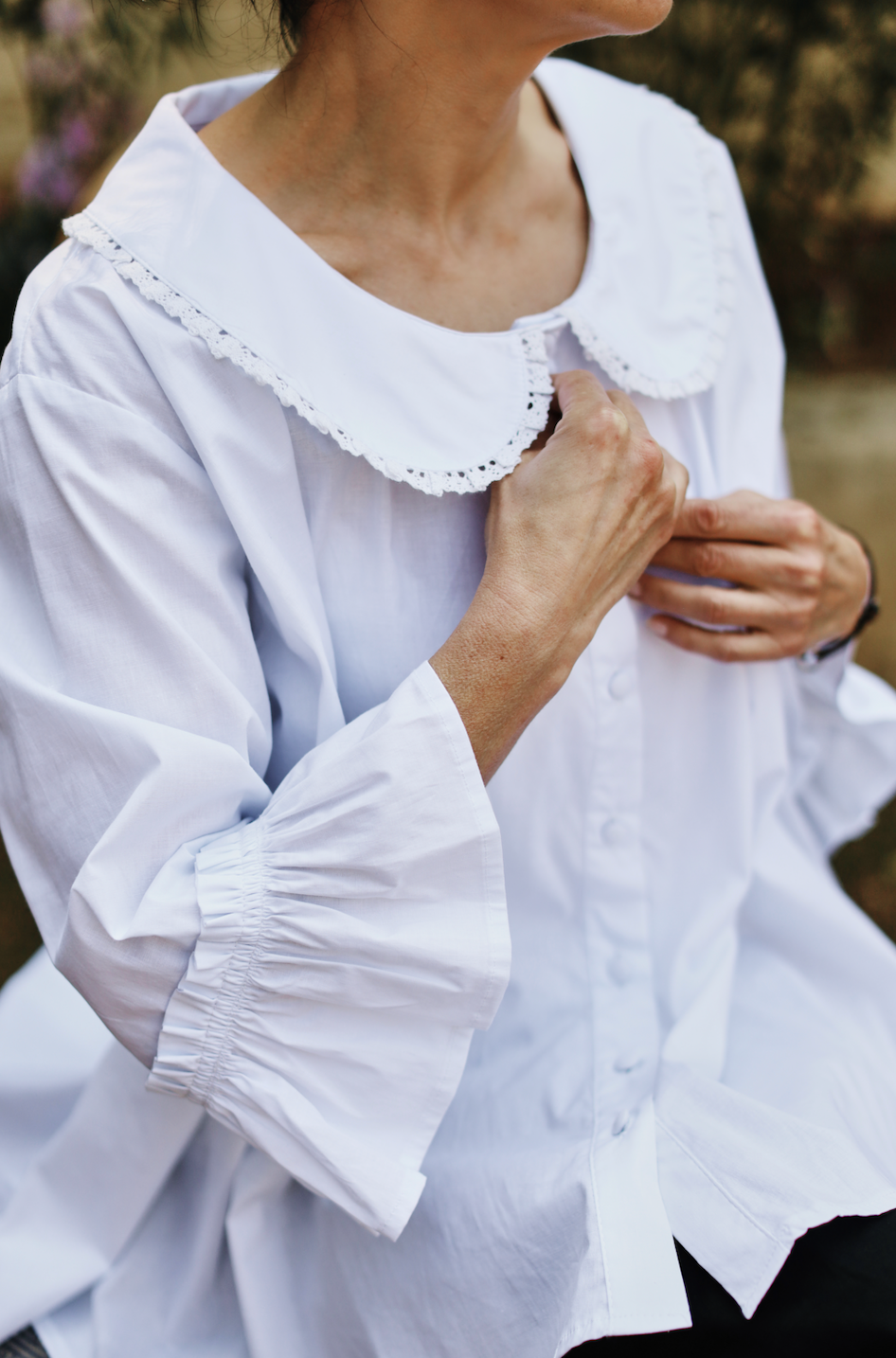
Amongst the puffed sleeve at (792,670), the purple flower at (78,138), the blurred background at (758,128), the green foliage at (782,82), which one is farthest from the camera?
the green foliage at (782,82)

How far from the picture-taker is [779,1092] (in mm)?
1018

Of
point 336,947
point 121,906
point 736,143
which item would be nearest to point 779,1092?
point 336,947

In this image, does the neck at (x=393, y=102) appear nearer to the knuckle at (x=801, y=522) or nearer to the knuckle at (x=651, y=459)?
the knuckle at (x=651, y=459)

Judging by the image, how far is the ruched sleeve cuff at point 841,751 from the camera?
1321mm

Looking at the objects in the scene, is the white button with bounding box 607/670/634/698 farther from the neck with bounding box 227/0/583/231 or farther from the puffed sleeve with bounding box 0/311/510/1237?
the neck with bounding box 227/0/583/231

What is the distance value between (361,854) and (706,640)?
45 centimetres

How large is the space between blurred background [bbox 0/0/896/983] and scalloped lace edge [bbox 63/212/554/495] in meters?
1.19

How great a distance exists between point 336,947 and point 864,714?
80 cm

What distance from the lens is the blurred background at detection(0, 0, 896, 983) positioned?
2260 millimetres

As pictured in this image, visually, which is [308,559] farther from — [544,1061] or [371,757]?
[544,1061]

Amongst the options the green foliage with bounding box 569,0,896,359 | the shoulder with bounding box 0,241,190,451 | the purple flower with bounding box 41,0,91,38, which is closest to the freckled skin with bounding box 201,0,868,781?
the shoulder with bounding box 0,241,190,451

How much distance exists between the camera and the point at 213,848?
836 mm

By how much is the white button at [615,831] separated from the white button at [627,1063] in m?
0.20

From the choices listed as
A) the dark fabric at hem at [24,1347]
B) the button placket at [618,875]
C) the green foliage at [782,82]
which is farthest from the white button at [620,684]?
the green foliage at [782,82]
